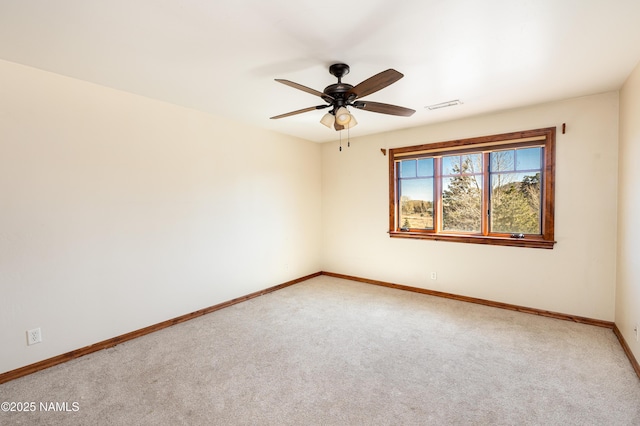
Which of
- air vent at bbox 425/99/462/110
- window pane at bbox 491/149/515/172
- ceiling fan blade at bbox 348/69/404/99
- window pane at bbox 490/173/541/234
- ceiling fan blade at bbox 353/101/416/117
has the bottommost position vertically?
window pane at bbox 490/173/541/234

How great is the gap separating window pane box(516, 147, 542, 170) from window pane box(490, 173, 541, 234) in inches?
3.8

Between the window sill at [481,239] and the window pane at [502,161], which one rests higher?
the window pane at [502,161]

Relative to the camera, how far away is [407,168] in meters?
4.61

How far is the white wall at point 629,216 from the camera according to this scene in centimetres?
244

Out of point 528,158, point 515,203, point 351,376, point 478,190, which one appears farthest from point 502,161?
point 351,376

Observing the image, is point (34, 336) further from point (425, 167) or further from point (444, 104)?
point (425, 167)

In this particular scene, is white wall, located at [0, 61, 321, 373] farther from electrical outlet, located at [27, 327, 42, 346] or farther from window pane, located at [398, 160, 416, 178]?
window pane, located at [398, 160, 416, 178]

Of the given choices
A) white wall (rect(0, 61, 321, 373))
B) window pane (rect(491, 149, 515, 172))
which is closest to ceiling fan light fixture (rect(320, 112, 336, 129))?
white wall (rect(0, 61, 321, 373))

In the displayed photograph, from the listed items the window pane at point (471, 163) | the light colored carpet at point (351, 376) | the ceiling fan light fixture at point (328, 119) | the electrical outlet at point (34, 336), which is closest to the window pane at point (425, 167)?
the window pane at point (471, 163)

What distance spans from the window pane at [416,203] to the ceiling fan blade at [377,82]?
8.22 feet

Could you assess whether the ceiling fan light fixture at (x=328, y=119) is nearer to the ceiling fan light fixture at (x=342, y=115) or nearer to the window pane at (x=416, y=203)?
the ceiling fan light fixture at (x=342, y=115)

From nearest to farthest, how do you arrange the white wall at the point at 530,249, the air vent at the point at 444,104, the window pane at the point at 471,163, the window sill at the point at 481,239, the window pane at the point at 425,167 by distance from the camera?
the white wall at the point at 530,249 < the air vent at the point at 444,104 < the window sill at the point at 481,239 < the window pane at the point at 471,163 < the window pane at the point at 425,167

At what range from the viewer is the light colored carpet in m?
1.92

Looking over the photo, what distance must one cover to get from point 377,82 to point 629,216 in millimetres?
2602
